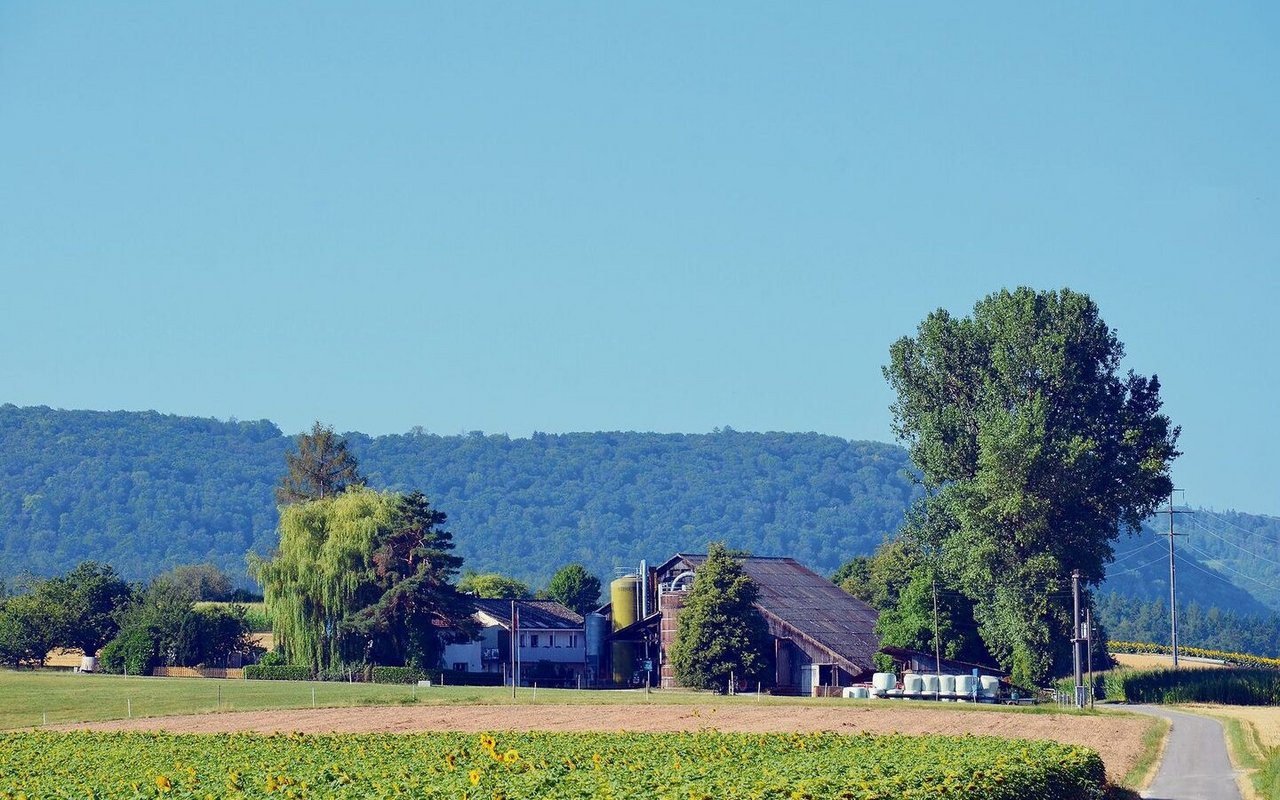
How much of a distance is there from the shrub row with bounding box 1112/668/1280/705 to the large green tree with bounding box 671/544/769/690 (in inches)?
854

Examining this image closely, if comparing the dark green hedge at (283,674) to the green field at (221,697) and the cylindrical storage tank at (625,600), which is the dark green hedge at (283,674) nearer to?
the green field at (221,697)

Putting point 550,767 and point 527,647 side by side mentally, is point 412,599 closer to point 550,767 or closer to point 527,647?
point 527,647

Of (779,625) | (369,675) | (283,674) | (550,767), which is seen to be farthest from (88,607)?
(550,767)

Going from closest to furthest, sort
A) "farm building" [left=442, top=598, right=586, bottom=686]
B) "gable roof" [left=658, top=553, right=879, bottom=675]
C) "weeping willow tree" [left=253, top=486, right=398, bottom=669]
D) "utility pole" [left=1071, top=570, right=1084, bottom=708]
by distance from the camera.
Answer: "utility pole" [left=1071, top=570, right=1084, bottom=708] < "gable roof" [left=658, top=553, right=879, bottom=675] < "weeping willow tree" [left=253, top=486, right=398, bottom=669] < "farm building" [left=442, top=598, right=586, bottom=686]

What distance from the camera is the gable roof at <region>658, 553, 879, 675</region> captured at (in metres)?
101

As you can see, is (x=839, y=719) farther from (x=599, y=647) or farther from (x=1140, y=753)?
(x=599, y=647)

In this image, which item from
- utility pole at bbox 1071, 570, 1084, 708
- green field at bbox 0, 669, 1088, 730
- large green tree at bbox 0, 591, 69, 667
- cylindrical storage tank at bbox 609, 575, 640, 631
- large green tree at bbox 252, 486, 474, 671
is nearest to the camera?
green field at bbox 0, 669, 1088, 730

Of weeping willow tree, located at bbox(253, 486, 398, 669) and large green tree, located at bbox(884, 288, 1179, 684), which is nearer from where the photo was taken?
large green tree, located at bbox(884, 288, 1179, 684)

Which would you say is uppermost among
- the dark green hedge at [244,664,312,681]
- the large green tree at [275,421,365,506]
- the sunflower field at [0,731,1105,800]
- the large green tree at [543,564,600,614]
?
the large green tree at [275,421,365,506]

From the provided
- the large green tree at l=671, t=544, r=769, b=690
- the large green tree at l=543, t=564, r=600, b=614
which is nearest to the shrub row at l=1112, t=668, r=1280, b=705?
the large green tree at l=671, t=544, r=769, b=690

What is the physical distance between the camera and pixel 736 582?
322 feet

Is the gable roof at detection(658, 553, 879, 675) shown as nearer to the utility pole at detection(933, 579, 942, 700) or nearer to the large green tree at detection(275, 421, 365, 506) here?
the utility pole at detection(933, 579, 942, 700)

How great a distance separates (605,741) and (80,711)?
121 ft

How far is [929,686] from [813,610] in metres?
21.2
